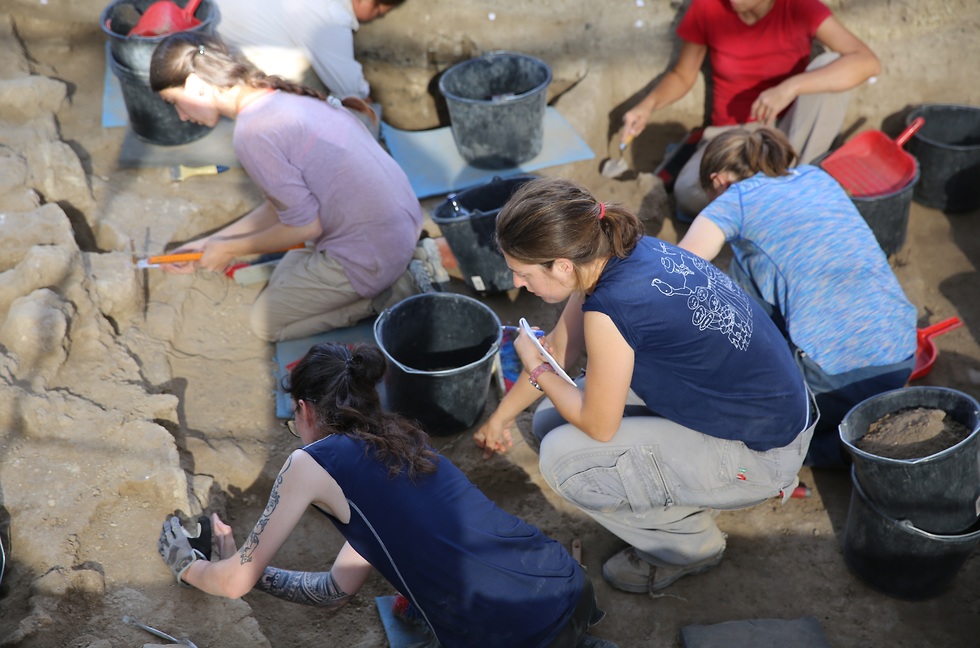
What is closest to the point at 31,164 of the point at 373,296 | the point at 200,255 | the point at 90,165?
the point at 90,165

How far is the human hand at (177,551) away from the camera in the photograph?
8.16ft

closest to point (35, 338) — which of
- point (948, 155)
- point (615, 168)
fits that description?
point (615, 168)

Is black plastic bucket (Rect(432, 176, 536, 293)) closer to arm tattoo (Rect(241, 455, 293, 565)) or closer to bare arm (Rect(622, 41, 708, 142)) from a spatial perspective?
bare arm (Rect(622, 41, 708, 142))

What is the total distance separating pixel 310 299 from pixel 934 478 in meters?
2.40

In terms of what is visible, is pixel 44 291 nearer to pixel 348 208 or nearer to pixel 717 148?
pixel 348 208

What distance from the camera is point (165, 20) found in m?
4.29

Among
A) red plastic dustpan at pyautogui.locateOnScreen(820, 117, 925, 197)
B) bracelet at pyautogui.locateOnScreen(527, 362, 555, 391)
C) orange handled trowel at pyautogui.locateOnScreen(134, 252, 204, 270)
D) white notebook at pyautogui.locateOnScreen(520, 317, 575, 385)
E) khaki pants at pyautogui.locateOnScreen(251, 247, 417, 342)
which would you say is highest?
white notebook at pyautogui.locateOnScreen(520, 317, 575, 385)

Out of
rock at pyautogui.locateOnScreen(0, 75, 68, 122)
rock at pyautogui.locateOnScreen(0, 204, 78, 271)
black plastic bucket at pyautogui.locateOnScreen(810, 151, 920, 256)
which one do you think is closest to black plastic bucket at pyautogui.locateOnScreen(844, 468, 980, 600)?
black plastic bucket at pyautogui.locateOnScreen(810, 151, 920, 256)

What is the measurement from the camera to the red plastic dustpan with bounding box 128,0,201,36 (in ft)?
14.0

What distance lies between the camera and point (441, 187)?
4547mm

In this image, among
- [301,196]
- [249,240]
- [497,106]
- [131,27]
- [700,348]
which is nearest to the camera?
[700,348]

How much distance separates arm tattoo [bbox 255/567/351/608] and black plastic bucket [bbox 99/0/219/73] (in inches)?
97.4

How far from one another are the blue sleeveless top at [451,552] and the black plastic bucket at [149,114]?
9.05 ft

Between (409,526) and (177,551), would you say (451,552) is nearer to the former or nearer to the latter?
(409,526)
